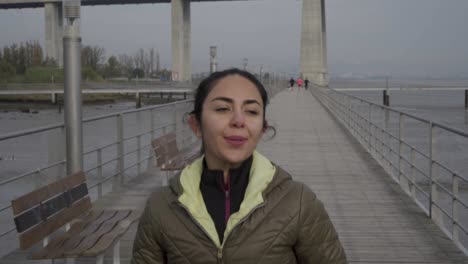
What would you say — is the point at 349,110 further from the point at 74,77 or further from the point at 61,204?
the point at 61,204

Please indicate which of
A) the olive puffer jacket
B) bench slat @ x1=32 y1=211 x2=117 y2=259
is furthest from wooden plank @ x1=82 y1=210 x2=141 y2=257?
the olive puffer jacket

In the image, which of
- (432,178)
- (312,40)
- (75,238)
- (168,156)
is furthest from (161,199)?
(312,40)

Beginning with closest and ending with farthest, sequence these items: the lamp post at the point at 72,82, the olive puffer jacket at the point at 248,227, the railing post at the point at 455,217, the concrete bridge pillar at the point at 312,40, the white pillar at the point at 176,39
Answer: the olive puffer jacket at the point at 248,227 → the railing post at the point at 455,217 → the lamp post at the point at 72,82 → the concrete bridge pillar at the point at 312,40 → the white pillar at the point at 176,39

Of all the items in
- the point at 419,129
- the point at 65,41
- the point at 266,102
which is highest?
the point at 65,41

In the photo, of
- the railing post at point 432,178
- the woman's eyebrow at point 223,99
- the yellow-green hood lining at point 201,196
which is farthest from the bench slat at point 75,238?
the railing post at point 432,178

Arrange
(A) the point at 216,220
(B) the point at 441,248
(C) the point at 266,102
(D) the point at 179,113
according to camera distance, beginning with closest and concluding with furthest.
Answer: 1. (A) the point at 216,220
2. (C) the point at 266,102
3. (B) the point at 441,248
4. (D) the point at 179,113

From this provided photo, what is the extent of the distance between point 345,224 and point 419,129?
22539 mm

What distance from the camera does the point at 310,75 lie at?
189 ft

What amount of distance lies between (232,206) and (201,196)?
0.10 m

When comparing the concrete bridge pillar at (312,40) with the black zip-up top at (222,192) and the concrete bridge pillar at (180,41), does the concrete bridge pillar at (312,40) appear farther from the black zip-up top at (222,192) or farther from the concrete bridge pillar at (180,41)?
the black zip-up top at (222,192)

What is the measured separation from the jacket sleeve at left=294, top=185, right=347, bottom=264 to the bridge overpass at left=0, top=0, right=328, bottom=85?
50.5 meters

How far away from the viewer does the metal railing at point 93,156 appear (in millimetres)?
5809

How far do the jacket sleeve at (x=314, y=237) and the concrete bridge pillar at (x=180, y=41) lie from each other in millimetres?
58333

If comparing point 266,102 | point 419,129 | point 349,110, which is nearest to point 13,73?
point 419,129
